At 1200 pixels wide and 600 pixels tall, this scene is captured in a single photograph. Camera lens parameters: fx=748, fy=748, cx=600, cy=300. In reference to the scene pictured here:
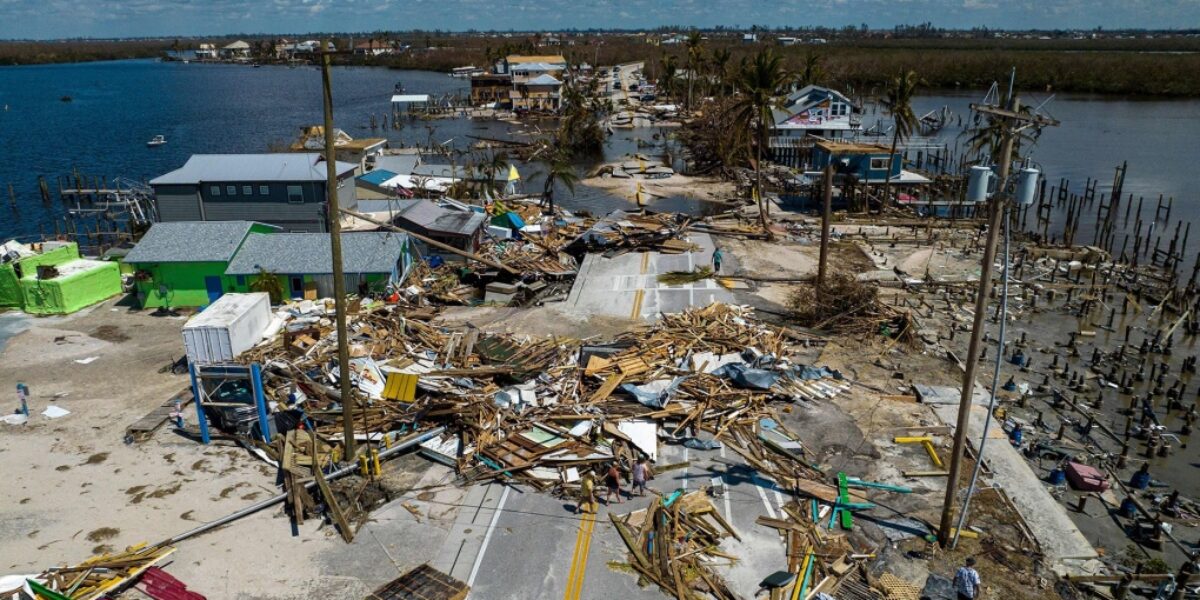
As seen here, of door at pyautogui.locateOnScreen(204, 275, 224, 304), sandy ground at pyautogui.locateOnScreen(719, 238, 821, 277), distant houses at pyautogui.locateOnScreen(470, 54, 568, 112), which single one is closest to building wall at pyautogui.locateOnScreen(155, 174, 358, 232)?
door at pyautogui.locateOnScreen(204, 275, 224, 304)

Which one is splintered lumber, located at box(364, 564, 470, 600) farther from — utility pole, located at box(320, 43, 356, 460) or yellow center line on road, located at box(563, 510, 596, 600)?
utility pole, located at box(320, 43, 356, 460)

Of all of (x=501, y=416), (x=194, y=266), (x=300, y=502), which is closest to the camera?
(x=300, y=502)

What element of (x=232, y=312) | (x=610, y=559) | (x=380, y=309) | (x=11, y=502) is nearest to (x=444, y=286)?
(x=380, y=309)

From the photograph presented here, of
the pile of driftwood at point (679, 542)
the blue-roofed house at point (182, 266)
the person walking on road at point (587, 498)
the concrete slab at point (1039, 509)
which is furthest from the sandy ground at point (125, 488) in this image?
the concrete slab at point (1039, 509)

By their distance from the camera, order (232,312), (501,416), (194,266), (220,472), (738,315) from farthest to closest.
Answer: (194,266) → (738,315) → (232,312) → (501,416) → (220,472)

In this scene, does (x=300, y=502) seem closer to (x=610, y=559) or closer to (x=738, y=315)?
(x=610, y=559)

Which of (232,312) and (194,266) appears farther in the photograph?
(194,266)
